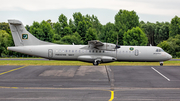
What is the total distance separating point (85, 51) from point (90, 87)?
17537 mm

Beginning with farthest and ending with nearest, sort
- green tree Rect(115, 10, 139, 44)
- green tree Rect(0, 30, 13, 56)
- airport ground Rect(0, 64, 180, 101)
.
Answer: green tree Rect(115, 10, 139, 44), green tree Rect(0, 30, 13, 56), airport ground Rect(0, 64, 180, 101)

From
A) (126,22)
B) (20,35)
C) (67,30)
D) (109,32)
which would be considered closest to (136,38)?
(109,32)

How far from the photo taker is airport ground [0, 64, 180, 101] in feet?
42.0

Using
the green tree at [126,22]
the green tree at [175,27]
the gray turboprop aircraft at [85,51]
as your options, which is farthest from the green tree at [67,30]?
the gray turboprop aircraft at [85,51]

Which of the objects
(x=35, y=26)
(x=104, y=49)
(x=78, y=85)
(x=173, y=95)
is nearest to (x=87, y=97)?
(x=78, y=85)

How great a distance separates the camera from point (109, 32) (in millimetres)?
82250

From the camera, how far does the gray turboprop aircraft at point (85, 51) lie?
3347 cm

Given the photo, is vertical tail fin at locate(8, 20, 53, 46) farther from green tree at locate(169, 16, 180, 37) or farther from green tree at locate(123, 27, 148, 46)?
green tree at locate(169, 16, 180, 37)

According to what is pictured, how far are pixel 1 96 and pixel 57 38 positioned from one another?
229 ft

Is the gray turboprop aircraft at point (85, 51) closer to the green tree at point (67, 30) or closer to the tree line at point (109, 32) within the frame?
the tree line at point (109, 32)

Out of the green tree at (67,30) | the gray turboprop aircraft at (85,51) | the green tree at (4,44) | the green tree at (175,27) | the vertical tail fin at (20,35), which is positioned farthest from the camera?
the green tree at (175,27)

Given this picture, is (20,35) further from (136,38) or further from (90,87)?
(136,38)

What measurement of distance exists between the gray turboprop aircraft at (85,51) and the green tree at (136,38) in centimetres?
3457

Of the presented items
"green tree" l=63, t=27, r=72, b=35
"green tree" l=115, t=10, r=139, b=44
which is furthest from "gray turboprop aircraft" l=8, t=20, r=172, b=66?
"green tree" l=63, t=27, r=72, b=35
